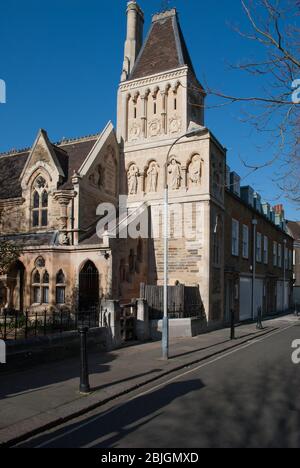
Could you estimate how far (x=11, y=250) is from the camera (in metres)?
14.1

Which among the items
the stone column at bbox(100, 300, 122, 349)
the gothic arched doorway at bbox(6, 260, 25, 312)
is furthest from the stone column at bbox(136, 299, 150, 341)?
the gothic arched doorway at bbox(6, 260, 25, 312)

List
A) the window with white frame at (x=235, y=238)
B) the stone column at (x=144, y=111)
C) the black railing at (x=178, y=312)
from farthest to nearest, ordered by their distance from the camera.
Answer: the window with white frame at (x=235, y=238), the stone column at (x=144, y=111), the black railing at (x=178, y=312)

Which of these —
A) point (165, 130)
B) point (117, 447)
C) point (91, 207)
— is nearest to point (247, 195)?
point (165, 130)

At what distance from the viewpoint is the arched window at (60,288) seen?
19.7 m

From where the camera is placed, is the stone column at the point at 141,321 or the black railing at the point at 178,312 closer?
the stone column at the point at 141,321

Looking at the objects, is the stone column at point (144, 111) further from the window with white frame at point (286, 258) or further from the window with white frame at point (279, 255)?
the window with white frame at point (286, 258)

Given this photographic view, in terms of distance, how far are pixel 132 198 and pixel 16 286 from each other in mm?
8527

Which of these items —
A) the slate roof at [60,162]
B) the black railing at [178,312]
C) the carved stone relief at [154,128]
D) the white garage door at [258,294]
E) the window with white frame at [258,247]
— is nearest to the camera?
the black railing at [178,312]

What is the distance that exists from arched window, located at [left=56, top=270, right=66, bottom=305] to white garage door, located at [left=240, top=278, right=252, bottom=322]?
578 inches

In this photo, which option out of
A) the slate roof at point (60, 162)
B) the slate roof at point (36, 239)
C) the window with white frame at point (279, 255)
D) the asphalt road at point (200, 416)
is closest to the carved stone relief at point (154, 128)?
the slate roof at point (60, 162)

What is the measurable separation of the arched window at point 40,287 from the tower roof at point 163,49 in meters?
14.1

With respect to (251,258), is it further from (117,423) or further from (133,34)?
(117,423)

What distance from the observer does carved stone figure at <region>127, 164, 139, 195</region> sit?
25109 millimetres

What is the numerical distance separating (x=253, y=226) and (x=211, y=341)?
16698 mm
